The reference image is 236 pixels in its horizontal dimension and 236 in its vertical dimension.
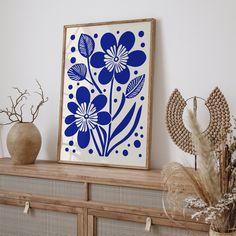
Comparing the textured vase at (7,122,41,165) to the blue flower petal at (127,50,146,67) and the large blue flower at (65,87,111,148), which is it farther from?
the blue flower petal at (127,50,146,67)

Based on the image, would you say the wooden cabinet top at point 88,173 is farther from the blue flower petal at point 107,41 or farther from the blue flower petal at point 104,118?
the blue flower petal at point 107,41

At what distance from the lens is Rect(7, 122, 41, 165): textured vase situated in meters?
2.48

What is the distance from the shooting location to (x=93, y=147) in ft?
8.16

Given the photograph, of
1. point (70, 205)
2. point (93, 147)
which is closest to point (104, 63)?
point (93, 147)

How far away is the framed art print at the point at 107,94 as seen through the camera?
7.77ft

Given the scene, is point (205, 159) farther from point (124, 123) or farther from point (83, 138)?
point (83, 138)

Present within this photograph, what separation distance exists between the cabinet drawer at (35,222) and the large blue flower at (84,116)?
0.47 m

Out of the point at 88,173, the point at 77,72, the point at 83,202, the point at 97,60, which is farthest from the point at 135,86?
the point at 83,202

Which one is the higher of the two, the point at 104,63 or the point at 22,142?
the point at 104,63

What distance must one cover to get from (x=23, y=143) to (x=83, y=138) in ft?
1.20

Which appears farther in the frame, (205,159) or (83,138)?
(83,138)

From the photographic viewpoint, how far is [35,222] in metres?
2.35

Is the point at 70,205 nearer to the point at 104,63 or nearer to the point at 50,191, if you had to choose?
the point at 50,191

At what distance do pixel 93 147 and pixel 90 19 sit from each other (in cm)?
81
